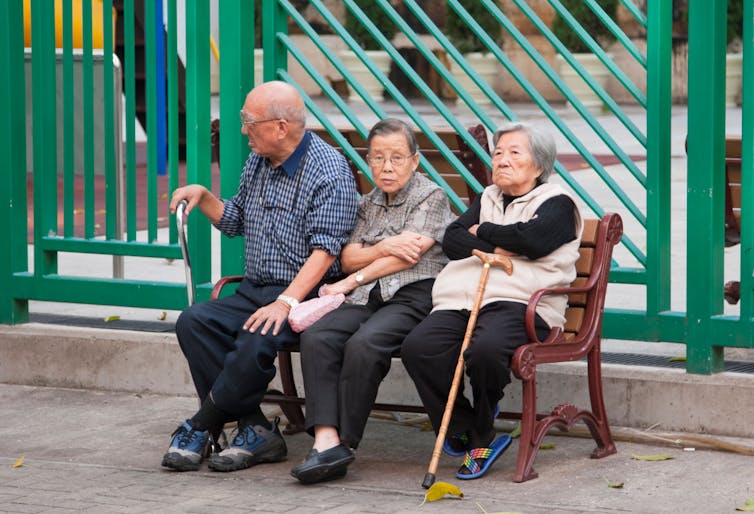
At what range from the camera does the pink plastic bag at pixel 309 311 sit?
502 centimetres

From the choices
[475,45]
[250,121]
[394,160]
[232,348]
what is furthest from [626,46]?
[475,45]

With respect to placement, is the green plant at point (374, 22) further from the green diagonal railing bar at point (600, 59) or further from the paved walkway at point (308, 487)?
the paved walkway at point (308, 487)

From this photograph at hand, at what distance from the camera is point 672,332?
543cm

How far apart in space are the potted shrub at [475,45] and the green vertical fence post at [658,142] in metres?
Result: 21.0

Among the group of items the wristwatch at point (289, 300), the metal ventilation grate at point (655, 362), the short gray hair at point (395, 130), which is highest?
the short gray hair at point (395, 130)

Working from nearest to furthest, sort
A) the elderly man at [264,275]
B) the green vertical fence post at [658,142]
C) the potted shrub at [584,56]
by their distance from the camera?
the elderly man at [264,275], the green vertical fence post at [658,142], the potted shrub at [584,56]

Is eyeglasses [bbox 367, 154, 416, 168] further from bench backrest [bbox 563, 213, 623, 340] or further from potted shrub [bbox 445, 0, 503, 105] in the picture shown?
potted shrub [bbox 445, 0, 503, 105]

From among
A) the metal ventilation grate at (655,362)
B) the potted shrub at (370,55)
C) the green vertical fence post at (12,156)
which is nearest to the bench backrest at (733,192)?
the metal ventilation grate at (655,362)

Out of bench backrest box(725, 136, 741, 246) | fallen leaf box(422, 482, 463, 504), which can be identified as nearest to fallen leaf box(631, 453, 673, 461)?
fallen leaf box(422, 482, 463, 504)

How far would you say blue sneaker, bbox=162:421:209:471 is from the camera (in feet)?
16.5

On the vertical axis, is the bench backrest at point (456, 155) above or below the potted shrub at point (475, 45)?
below

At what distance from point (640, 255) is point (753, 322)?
0.49 meters

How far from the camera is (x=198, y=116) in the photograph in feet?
20.4

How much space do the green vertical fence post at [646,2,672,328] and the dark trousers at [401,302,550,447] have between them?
2.63ft
